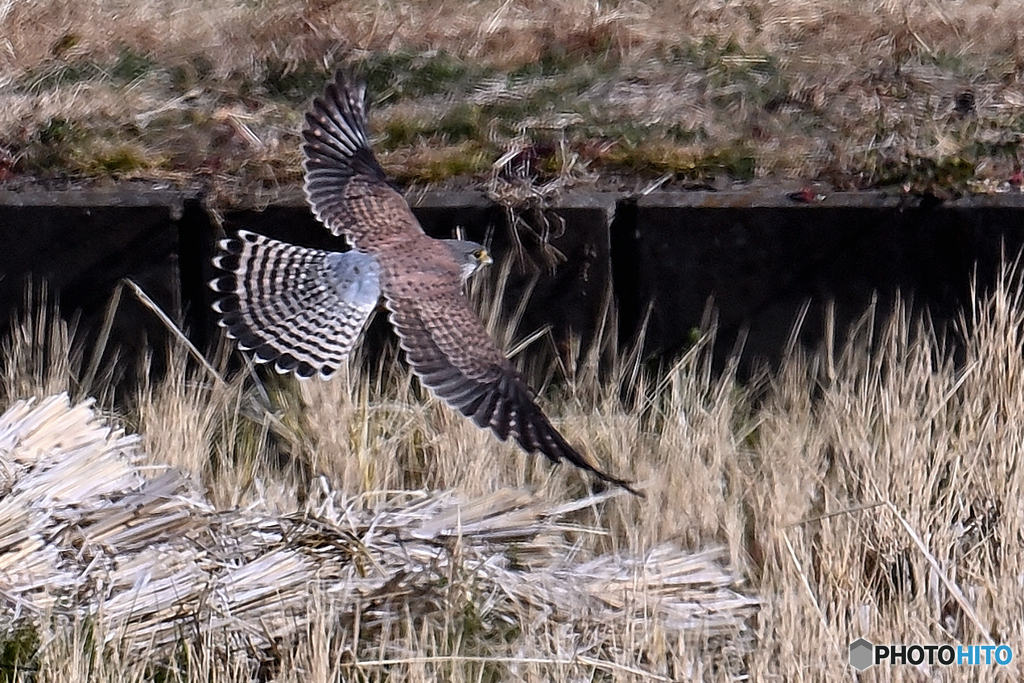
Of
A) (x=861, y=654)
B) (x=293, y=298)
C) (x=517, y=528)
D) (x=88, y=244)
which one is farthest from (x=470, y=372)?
(x=88, y=244)

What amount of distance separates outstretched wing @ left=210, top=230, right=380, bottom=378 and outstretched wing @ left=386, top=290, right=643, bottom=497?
0.17m

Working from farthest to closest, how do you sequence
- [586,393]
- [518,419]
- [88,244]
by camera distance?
[88,244]
[586,393]
[518,419]

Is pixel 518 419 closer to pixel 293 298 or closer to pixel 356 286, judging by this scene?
pixel 356 286

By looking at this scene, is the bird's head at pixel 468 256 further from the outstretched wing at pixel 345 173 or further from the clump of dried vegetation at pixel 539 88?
the clump of dried vegetation at pixel 539 88

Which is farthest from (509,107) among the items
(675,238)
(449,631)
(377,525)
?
(449,631)

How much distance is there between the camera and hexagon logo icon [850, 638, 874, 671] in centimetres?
304

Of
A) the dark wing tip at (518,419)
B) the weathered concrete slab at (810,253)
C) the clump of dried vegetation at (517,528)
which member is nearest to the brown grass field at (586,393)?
the clump of dried vegetation at (517,528)

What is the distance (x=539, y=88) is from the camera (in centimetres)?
509

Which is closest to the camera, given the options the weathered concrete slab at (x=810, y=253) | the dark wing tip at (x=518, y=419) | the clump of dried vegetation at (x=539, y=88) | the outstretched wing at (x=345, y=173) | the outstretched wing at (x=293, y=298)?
the dark wing tip at (x=518, y=419)

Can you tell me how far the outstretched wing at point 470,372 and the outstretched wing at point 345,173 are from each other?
0.37 m

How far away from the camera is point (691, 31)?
5594 mm

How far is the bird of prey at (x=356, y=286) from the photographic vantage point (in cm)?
354

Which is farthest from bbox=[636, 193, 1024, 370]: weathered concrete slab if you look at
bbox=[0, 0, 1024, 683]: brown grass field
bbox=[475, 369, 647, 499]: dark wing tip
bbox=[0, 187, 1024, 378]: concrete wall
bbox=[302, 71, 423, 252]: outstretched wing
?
bbox=[475, 369, 647, 499]: dark wing tip

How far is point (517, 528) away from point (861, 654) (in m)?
0.94
